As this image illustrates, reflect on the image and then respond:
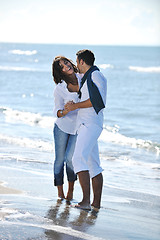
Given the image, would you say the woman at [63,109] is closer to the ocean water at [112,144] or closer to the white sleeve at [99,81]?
the white sleeve at [99,81]

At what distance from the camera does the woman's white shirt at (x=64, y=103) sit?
5.09 metres

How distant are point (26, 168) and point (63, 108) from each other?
187 centimetres

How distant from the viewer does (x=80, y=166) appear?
4.77 meters

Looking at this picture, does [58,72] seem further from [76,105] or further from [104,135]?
[104,135]

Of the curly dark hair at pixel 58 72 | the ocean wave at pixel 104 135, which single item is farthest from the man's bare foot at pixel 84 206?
the ocean wave at pixel 104 135

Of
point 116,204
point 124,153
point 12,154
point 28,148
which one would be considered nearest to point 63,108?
point 116,204

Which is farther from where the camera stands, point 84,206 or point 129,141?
point 129,141

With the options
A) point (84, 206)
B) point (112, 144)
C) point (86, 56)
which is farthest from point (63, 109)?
point (112, 144)

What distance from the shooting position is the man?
472 centimetres

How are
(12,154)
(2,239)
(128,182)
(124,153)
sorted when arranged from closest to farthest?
(2,239) < (128,182) < (12,154) < (124,153)

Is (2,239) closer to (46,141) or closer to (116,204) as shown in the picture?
(116,204)

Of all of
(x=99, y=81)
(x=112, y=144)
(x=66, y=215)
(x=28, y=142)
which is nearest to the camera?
(x=66, y=215)

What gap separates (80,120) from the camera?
4.88 meters

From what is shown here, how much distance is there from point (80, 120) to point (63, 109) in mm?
295
